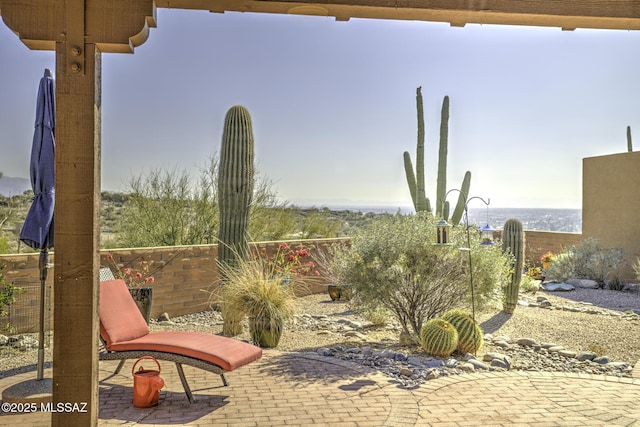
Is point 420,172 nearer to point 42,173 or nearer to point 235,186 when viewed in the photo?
point 235,186

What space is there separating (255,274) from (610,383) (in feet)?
12.7

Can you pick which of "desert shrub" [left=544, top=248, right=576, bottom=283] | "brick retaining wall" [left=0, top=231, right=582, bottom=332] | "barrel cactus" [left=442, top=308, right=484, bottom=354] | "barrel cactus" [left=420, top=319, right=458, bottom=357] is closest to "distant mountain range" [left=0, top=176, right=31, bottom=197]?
"brick retaining wall" [left=0, top=231, right=582, bottom=332]

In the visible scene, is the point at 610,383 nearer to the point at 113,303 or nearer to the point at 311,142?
the point at 113,303

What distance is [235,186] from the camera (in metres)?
7.98

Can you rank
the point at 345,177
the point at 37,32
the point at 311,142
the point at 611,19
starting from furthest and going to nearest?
1. the point at 345,177
2. the point at 311,142
3. the point at 611,19
4. the point at 37,32

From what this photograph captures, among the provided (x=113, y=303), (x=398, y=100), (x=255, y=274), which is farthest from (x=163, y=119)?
(x=113, y=303)

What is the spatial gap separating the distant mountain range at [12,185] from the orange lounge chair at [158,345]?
8720mm

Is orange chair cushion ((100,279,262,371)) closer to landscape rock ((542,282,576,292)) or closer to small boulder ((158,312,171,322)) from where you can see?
small boulder ((158,312,171,322))

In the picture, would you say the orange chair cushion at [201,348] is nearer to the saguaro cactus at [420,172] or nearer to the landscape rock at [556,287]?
the saguaro cactus at [420,172]

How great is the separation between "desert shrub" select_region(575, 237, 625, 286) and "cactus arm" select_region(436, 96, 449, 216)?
3530 millimetres

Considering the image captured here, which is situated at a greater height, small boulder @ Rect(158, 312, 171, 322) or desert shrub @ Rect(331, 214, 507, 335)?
desert shrub @ Rect(331, 214, 507, 335)

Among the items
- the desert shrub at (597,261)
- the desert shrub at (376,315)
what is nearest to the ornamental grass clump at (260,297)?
the desert shrub at (376,315)

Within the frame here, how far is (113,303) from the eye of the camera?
4.85 m

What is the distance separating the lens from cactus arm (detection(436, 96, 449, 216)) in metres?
12.7
